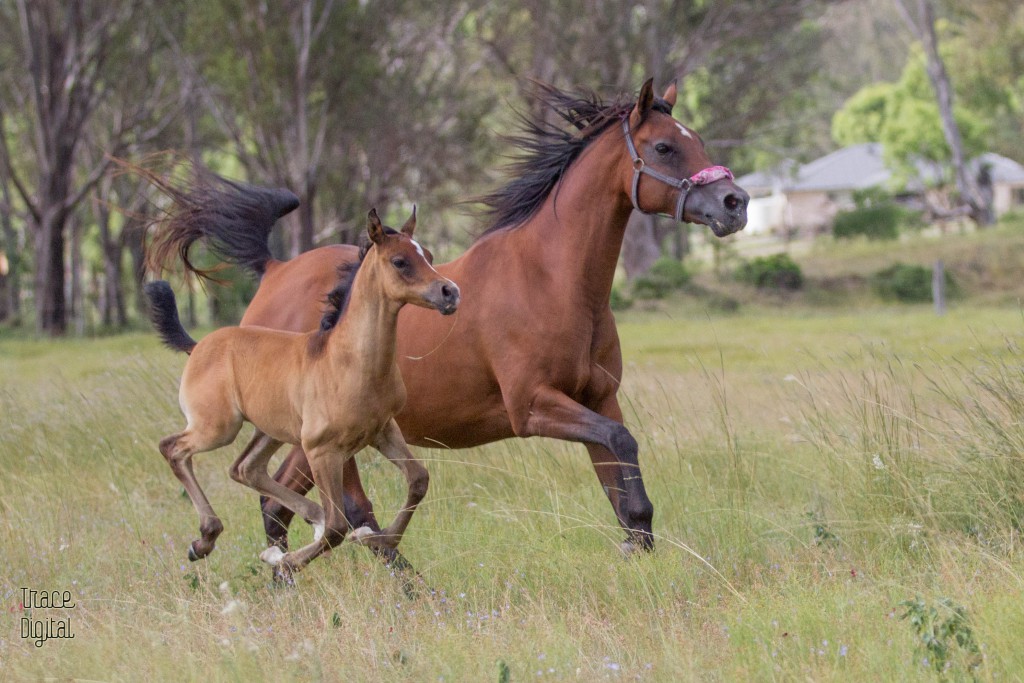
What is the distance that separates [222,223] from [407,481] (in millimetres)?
2971

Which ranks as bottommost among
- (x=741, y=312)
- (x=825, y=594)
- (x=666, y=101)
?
(x=741, y=312)

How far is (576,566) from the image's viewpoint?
5730 millimetres

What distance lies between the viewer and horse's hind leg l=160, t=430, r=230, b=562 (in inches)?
224

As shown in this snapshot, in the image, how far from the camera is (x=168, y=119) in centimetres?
3128

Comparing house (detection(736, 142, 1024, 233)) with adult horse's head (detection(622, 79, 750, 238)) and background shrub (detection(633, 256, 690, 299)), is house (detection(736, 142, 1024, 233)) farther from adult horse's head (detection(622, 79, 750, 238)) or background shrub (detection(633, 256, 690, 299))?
adult horse's head (detection(622, 79, 750, 238))

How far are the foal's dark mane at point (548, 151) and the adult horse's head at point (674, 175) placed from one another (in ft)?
0.77

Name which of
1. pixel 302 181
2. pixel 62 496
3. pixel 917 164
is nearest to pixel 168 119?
pixel 302 181

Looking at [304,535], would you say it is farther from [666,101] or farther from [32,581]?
[666,101]

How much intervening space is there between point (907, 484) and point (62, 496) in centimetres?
477

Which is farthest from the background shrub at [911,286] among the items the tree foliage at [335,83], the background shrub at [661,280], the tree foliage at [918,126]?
the tree foliage at [918,126]

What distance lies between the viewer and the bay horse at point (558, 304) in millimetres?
6070

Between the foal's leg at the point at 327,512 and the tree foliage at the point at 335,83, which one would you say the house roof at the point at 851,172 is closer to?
the tree foliage at the point at 335,83

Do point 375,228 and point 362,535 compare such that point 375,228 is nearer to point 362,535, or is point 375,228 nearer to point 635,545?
point 362,535

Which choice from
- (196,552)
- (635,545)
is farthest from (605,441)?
(196,552)
